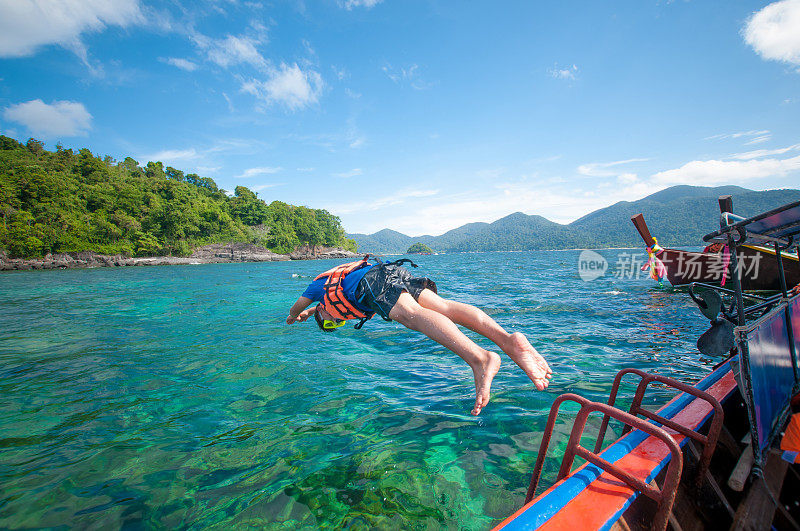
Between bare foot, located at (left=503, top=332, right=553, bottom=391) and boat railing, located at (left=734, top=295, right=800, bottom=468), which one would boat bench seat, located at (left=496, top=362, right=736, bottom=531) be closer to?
boat railing, located at (left=734, top=295, right=800, bottom=468)

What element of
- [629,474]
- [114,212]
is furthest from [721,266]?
[114,212]

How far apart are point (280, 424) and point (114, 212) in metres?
76.8

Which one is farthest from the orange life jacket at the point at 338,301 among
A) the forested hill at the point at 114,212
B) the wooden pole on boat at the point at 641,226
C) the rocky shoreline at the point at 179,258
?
the forested hill at the point at 114,212

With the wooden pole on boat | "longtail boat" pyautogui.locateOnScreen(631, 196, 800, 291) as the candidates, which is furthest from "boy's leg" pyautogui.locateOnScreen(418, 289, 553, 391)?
"longtail boat" pyautogui.locateOnScreen(631, 196, 800, 291)

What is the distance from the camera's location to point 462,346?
2.69 metres

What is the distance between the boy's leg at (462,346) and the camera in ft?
8.46

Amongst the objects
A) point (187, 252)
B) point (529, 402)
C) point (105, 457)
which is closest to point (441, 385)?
point (529, 402)

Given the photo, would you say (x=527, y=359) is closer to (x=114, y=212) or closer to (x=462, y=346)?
(x=462, y=346)

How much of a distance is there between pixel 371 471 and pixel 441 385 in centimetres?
222

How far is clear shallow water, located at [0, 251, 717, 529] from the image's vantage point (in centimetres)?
268

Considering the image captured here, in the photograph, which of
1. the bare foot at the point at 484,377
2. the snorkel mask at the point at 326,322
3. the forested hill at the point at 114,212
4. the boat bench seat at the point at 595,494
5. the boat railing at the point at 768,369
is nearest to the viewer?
the boat bench seat at the point at 595,494

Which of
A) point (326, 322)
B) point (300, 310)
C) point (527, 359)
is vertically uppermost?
point (300, 310)

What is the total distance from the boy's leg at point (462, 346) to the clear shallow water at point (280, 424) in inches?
39.8

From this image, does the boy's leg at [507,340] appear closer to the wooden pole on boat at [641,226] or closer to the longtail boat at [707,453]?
the longtail boat at [707,453]
